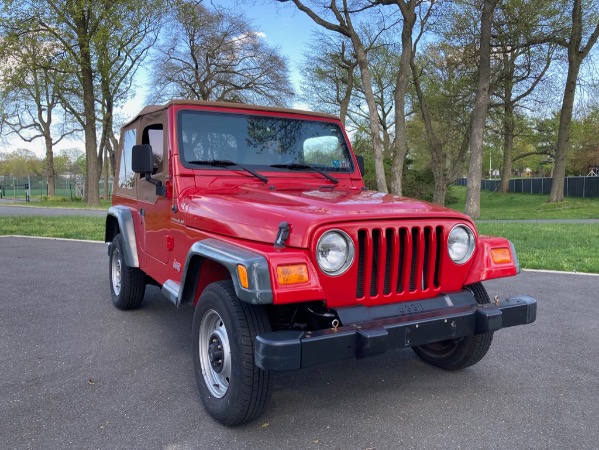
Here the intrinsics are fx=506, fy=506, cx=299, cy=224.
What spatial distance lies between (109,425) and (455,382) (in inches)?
91.8

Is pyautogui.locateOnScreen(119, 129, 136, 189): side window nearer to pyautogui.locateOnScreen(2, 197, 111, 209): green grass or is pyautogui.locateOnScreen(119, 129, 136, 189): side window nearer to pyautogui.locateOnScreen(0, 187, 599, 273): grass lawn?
pyautogui.locateOnScreen(0, 187, 599, 273): grass lawn

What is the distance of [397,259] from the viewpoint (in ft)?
9.64

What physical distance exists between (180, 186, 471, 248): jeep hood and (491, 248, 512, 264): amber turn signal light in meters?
0.33

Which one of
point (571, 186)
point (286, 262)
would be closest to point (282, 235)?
point (286, 262)

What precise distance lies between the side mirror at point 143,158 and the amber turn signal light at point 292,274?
178 cm

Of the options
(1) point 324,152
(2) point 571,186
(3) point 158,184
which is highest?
(1) point 324,152

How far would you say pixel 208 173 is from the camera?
12.9 feet

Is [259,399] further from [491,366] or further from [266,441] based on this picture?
[491,366]

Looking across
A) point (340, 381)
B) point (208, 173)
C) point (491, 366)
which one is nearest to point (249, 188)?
point (208, 173)

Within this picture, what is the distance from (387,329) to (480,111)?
16593mm

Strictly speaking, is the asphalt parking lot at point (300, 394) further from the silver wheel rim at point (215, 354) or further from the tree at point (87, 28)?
the tree at point (87, 28)

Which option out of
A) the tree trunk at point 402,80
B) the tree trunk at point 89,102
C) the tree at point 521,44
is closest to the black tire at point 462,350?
the tree trunk at point 402,80

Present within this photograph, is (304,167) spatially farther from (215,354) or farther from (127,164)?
(127,164)

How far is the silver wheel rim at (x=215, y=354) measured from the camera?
10.1 feet
